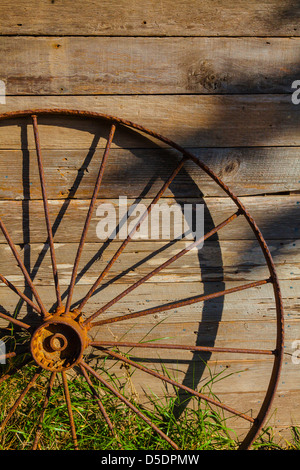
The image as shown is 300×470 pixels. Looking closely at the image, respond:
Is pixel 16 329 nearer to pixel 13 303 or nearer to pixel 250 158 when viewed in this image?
pixel 13 303

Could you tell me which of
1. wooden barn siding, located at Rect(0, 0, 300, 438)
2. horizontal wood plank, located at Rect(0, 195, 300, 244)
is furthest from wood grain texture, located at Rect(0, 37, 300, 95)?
horizontal wood plank, located at Rect(0, 195, 300, 244)

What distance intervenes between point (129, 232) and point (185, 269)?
0.29 meters

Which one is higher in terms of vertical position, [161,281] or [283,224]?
[283,224]

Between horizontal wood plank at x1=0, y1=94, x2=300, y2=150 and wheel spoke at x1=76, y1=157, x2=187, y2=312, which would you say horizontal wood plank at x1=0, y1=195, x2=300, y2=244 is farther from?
horizontal wood plank at x1=0, y1=94, x2=300, y2=150

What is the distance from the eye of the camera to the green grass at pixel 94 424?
147 centimetres

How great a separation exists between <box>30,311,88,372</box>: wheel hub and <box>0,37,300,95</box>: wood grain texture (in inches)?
32.6

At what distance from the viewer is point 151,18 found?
1.31 metres

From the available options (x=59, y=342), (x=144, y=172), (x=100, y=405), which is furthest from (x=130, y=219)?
(x=100, y=405)

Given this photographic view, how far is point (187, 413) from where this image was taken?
66.2 inches
